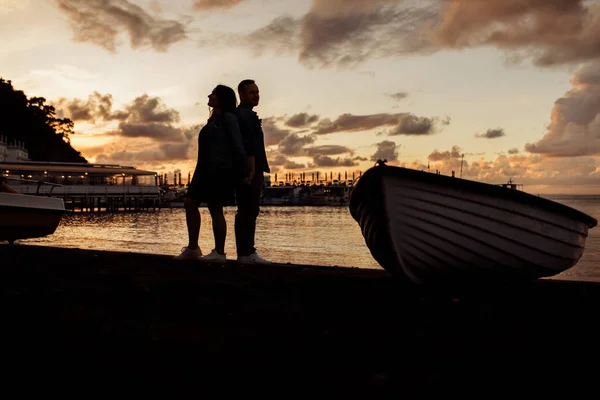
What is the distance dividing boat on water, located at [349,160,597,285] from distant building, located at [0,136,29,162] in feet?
324

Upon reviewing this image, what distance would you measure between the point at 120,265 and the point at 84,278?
1191 mm

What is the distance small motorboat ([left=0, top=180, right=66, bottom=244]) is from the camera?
38.3ft

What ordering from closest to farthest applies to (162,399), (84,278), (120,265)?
1. (162,399)
2. (84,278)
3. (120,265)

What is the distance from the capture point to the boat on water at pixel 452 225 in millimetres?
4723

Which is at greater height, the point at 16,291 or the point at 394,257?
the point at 394,257

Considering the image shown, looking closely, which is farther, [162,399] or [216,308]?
[216,308]

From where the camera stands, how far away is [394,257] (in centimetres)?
486

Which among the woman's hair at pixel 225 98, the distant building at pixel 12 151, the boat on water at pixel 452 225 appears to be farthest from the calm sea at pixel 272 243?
the distant building at pixel 12 151

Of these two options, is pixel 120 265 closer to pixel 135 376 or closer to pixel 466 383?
pixel 135 376

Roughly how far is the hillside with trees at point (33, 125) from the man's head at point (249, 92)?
10388cm

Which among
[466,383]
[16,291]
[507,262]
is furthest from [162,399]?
[507,262]

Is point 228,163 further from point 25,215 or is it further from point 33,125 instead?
point 33,125

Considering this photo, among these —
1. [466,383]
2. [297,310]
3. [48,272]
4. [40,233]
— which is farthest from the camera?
[40,233]

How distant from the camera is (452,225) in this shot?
4.80m
